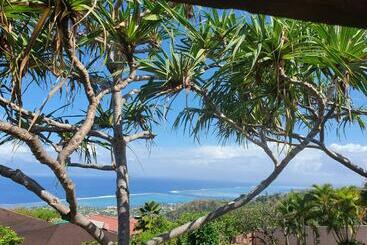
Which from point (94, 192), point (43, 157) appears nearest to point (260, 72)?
point (43, 157)

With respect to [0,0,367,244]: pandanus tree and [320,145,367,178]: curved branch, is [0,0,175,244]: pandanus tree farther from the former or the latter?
[320,145,367,178]: curved branch

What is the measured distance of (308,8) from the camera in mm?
815

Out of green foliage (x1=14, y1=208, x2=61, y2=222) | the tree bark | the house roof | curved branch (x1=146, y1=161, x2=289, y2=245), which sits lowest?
the house roof

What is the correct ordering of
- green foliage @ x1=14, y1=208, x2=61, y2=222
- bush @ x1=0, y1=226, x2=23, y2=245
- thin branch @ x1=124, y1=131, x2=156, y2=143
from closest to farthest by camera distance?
thin branch @ x1=124, y1=131, x2=156, y2=143, bush @ x1=0, y1=226, x2=23, y2=245, green foliage @ x1=14, y1=208, x2=61, y2=222

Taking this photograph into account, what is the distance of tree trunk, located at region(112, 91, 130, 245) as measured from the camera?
406 centimetres

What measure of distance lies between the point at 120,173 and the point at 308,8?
11.7 feet

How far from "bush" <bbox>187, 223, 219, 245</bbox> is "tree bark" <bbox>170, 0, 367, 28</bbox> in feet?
48.0

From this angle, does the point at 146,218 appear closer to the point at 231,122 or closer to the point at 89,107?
the point at 231,122

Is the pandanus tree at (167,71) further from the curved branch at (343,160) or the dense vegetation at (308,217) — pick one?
the dense vegetation at (308,217)

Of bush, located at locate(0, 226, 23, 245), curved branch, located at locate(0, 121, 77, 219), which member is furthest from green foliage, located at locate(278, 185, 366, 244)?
curved branch, located at locate(0, 121, 77, 219)

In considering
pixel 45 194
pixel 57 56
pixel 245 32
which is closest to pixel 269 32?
pixel 245 32

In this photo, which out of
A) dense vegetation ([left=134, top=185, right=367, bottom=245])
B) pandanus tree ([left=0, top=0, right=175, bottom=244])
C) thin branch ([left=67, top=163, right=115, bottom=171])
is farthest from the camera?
dense vegetation ([left=134, top=185, right=367, bottom=245])

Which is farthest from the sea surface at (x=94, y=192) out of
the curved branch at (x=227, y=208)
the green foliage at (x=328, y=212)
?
the green foliage at (x=328, y=212)

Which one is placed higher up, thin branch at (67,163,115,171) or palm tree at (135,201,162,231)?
thin branch at (67,163,115,171)
